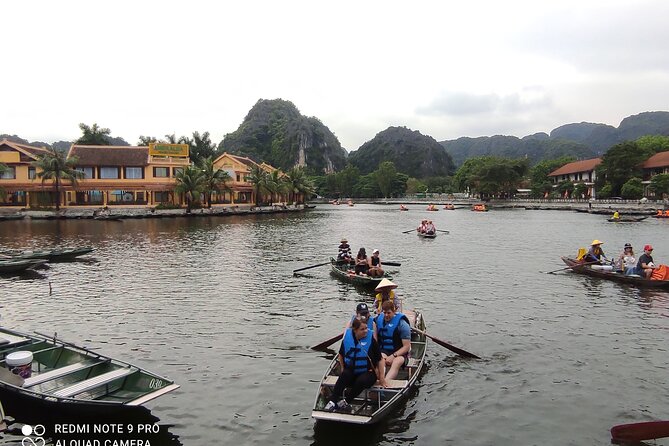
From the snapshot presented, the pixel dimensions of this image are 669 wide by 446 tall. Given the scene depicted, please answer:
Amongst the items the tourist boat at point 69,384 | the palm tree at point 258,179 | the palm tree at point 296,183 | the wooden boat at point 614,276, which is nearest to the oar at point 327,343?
the tourist boat at point 69,384

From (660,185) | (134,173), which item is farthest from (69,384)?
(660,185)

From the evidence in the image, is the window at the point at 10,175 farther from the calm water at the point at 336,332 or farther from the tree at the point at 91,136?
the calm water at the point at 336,332

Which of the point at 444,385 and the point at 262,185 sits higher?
the point at 262,185

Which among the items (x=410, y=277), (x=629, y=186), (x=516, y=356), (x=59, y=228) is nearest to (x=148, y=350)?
(x=516, y=356)

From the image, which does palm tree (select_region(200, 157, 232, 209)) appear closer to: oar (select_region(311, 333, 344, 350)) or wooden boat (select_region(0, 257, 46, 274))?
wooden boat (select_region(0, 257, 46, 274))

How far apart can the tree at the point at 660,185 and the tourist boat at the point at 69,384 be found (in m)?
97.6

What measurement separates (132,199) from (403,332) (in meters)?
72.2

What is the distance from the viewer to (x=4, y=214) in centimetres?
6619

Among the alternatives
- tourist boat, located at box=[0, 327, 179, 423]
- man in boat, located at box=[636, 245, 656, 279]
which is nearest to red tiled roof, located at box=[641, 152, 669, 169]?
man in boat, located at box=[636, 245, 656, 279]

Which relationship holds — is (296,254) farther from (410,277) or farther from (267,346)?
(267,346)

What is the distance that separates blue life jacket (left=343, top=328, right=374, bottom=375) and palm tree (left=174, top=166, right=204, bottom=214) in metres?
66.3

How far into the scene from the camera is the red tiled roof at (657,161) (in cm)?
9474

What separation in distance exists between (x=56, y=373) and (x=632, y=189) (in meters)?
103

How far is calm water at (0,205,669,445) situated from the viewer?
10.2 metres
